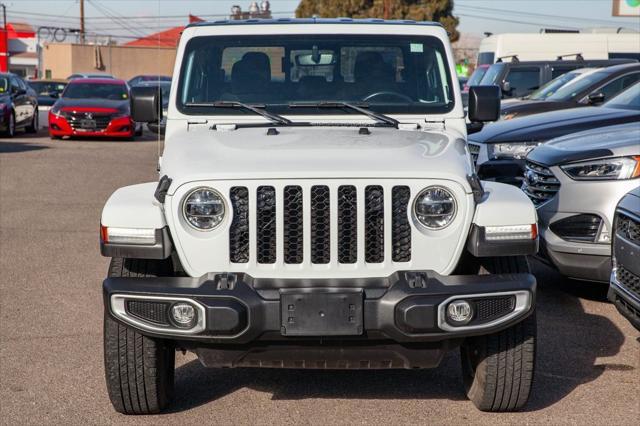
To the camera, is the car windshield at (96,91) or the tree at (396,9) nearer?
the car windshield at (96,91)

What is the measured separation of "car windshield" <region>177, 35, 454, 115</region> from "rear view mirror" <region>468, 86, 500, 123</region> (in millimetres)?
234

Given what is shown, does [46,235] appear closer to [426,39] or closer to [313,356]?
[426,39]

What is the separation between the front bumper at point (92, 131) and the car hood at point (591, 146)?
56.6ft

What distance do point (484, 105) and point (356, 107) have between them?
0.85 metres

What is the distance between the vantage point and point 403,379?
5.83m

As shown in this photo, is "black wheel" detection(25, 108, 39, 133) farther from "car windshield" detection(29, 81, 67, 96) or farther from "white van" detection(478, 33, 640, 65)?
"white van" detection(478, 33, 640, 65)

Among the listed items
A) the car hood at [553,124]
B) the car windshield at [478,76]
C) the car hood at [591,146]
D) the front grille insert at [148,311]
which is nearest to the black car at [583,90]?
the car hood at [553,124]

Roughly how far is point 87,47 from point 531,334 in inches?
3128

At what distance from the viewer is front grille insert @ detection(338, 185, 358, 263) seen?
15.5 feet

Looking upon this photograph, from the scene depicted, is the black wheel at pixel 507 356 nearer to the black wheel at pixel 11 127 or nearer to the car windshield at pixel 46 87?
the black wheel at pixel 11 127

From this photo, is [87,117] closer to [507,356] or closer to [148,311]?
[148,311]

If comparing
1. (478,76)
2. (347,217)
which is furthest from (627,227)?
(478,76)

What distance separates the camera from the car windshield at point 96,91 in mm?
24900

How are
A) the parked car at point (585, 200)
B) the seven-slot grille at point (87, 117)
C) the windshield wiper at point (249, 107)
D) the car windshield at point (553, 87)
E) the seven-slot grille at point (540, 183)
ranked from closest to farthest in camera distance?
the windshield wiper at point (249, 107), the parked car at point (585, 200), the seven-slot grille at point (540, 183), the car windshield at point (553, 87), the seven-slot grille at point (87, 117)
